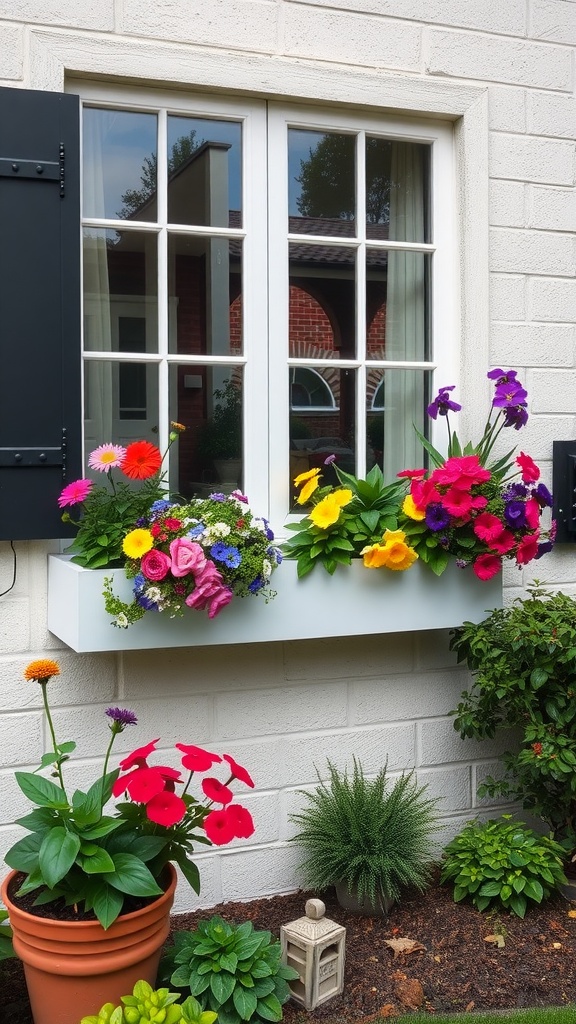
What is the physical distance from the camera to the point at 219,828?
2.21 meters

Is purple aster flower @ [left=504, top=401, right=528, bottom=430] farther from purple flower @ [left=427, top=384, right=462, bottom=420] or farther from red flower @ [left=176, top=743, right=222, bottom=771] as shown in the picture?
red flower @ [left=176, top=743, right=222, bottom=771]

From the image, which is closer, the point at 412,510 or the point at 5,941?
the point at 5,941

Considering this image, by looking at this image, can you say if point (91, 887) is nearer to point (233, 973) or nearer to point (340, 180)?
point (233, 973)

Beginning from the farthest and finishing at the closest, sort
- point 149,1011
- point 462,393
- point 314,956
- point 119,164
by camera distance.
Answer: point 462,393 < point 119,164 < point 314,956 < point 149,1011

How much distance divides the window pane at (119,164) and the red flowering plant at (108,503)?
0.70 m

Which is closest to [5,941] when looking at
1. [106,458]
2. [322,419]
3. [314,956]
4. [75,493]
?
[314,956]

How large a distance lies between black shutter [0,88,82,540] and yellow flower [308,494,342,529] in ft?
2.27

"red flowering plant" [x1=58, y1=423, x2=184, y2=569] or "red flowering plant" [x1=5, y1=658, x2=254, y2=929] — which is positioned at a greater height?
"red flowering plant" [x1=58, y1=423, x2=184, y2=569]

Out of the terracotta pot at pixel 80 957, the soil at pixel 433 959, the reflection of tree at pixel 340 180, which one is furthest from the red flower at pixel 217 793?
the reflection of tree at pixel 340 180

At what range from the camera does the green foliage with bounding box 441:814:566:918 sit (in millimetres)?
2842

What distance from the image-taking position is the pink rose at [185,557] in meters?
2.46

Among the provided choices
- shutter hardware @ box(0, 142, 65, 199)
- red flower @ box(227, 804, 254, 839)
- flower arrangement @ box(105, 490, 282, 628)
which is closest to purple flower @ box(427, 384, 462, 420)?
flower arrangement @ box(105, 490, 282, 628)

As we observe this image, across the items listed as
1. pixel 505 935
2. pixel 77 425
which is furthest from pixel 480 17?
pixel 505 935

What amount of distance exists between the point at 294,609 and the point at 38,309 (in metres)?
1.11
